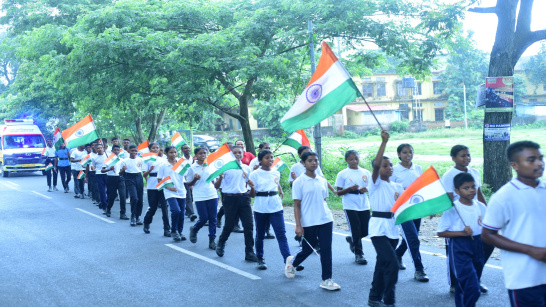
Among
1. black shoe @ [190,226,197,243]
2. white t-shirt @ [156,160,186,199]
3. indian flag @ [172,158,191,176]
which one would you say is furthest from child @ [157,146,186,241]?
black shoe @ [190,226,197,243]

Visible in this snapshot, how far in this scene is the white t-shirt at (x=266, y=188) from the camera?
7930 mm

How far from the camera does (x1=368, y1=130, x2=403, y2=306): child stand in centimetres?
580

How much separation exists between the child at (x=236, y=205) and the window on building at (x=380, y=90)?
2229 inches

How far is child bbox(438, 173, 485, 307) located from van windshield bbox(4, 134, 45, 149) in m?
26.7

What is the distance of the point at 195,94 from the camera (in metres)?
14.6

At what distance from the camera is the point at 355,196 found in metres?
8.05

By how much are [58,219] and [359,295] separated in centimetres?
934

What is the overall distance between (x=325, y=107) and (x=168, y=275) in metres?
3.22

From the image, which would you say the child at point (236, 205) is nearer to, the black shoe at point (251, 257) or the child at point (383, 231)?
the black shoe at point (251, 257)

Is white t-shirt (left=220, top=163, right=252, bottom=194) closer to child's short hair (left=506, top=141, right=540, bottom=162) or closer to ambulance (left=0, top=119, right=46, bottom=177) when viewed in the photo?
child's short hair (left=506, top=141, right=540, bottom=162)

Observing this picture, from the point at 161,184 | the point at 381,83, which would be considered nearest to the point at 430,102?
the point at 381,83

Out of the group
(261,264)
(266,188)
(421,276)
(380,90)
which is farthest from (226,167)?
(380,90)

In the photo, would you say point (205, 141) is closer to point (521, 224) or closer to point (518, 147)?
point (518, 147)


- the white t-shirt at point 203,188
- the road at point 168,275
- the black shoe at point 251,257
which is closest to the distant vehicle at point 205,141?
the road at point 168,275
